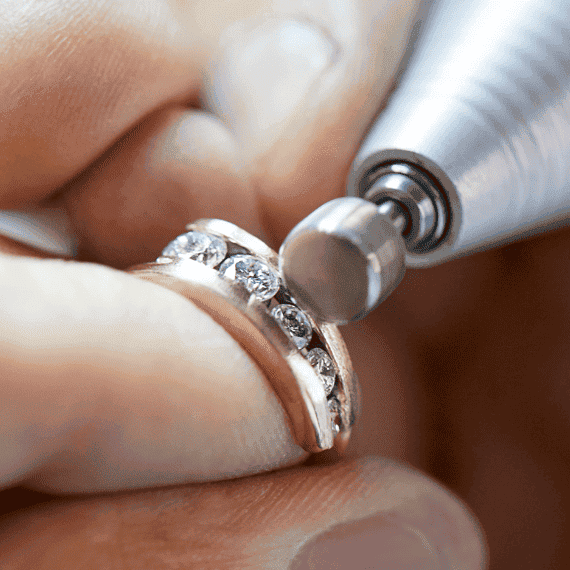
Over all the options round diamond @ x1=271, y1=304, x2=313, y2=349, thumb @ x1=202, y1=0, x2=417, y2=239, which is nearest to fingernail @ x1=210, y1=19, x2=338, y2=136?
thumb @ x1=202, y1=0, x2=417, y2=239

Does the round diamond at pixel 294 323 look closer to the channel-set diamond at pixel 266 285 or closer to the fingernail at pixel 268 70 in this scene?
the channel-set diamond at pixel 266 285

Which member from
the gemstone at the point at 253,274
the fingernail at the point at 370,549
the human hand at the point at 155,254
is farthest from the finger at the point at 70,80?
the fingernail at the point at 370,549

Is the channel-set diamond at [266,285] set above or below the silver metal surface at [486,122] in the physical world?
below

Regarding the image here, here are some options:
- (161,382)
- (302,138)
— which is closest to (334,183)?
(302,138)

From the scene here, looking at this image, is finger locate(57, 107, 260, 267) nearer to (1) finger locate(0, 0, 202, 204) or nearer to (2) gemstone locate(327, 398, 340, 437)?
(1) finger locate(0, 0, 202, 204)

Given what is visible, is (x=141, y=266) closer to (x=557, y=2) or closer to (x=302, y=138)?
(x=302, y=138)

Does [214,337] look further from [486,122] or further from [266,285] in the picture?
[486,122]
